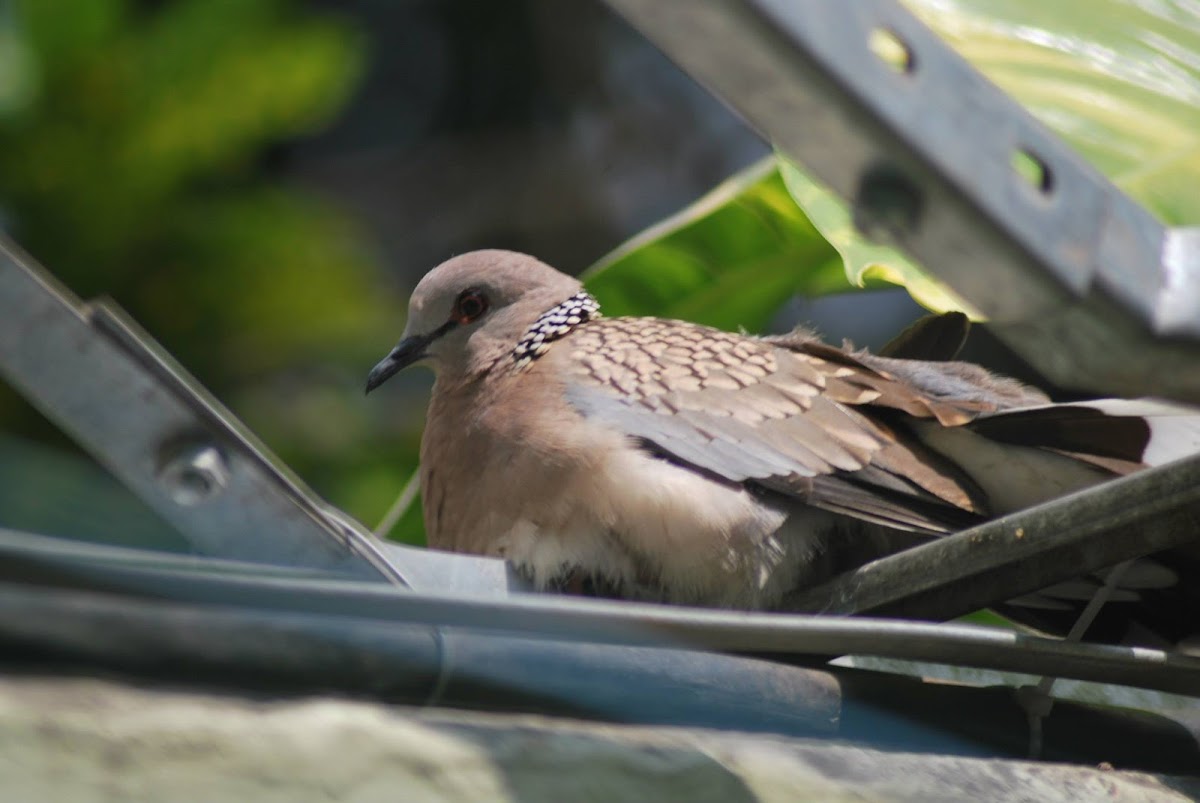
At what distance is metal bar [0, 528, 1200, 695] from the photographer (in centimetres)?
103

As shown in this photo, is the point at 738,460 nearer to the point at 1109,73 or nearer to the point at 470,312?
the point at 470,312

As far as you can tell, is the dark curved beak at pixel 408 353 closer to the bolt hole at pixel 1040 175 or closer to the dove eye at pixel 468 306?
the dove eye at pixel 468 306

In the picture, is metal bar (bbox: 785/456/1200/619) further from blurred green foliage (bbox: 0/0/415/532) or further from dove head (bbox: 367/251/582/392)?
blurred green foliage (bbox: 0/0/415/532)

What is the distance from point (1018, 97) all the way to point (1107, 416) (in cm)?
62

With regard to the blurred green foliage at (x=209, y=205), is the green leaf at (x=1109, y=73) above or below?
above

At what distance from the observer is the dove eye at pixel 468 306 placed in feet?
8.02

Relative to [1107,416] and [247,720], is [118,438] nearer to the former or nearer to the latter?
[247,720]

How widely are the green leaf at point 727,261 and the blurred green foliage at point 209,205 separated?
36.4 inches

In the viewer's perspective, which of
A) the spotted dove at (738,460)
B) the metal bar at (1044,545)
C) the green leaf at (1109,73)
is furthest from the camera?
the green leaf at (1109,73)

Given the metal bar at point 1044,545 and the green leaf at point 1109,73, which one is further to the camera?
the green leaf at point 1109,73

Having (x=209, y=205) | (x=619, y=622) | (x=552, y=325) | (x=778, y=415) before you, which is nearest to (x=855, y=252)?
(x=778, y=415)

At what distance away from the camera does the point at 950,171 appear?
838mm

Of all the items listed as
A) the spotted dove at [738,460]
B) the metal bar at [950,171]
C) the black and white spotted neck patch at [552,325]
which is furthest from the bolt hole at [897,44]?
the black and white spotted neck patch at [552,325]

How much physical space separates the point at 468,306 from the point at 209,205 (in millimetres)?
1175
